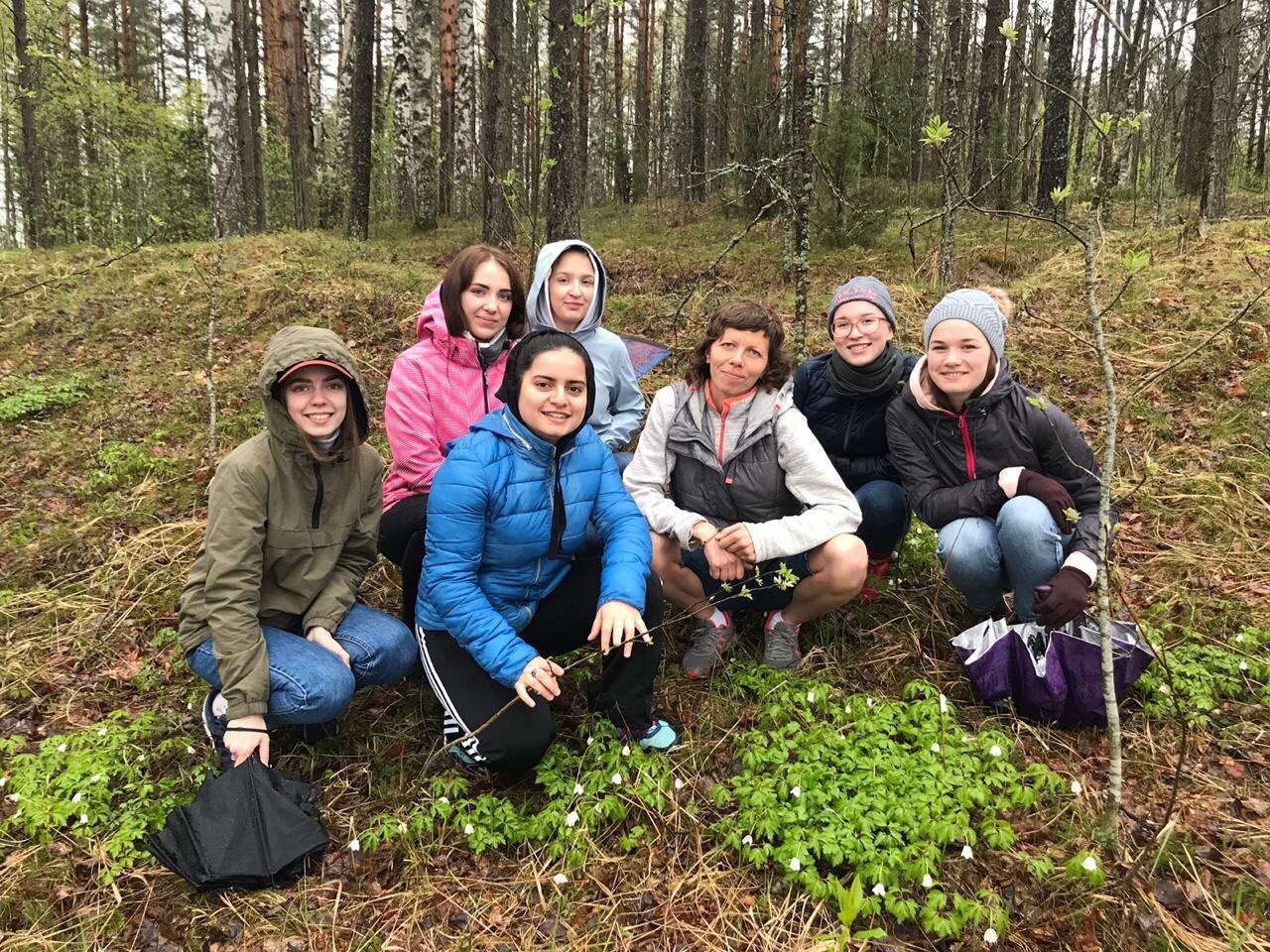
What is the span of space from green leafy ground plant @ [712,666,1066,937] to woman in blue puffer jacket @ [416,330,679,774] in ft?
1.49

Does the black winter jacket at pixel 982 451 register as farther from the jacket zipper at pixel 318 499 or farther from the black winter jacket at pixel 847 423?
the jacket zipper at pixel 318 499

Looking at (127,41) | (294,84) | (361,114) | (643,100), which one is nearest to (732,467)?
(361,114)

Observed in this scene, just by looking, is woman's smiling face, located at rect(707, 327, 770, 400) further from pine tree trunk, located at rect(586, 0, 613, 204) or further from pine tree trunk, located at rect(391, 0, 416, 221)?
pine tree trunk, located at rect(586, 0, 613, 204)

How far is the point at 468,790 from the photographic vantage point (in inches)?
107

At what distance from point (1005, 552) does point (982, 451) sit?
0.44 m

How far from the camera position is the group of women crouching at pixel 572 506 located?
103 inches

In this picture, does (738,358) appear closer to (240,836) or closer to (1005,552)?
(1005,552)

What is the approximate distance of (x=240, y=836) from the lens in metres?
2.27

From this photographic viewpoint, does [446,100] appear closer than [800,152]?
No

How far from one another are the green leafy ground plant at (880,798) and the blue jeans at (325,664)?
1366 millimetres

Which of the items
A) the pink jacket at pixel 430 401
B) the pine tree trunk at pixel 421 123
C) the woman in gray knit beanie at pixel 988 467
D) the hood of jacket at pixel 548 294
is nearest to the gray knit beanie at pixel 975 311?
the woman in gray knit beanie at pixel 988 467

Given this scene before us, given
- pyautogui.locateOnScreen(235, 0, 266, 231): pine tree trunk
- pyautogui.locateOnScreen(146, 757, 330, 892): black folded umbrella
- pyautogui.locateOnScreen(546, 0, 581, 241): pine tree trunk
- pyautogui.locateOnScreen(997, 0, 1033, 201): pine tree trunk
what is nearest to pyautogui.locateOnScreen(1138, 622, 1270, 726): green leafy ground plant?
pyautogui.locateOnScreen(146, 757, 330, 892): black folded umbrella

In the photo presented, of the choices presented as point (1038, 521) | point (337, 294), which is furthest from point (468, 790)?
point (337, 294)

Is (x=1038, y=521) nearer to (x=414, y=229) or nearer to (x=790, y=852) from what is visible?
(x=790, y=852)
